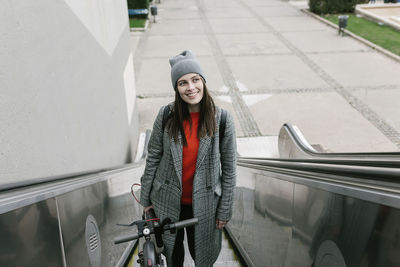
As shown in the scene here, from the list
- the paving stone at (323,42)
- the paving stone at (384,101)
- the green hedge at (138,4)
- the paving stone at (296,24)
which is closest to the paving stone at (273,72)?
the paving stone at (384,101)

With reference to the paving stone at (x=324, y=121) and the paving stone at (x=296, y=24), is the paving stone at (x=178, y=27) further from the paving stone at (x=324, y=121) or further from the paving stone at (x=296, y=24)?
the paving stone at (x=324, y=121)

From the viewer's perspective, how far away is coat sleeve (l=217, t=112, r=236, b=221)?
2.46 meters

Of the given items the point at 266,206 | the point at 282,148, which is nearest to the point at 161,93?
the point at 282,148

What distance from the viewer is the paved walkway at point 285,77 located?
26.8 ft

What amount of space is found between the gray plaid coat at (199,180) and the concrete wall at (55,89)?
0.85m

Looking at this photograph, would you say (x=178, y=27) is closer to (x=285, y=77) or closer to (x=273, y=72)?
(x=273, y=72)

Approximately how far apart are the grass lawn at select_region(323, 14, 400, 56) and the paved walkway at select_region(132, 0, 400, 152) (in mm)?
701

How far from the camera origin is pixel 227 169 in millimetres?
2529

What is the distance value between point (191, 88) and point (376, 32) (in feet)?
51.0

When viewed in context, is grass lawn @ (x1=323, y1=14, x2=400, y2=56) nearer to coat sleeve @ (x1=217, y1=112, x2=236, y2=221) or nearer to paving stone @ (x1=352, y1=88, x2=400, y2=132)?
paving stone @ (x1=352, y1=88, x2=400, y2=132)

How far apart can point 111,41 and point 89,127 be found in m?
2.17

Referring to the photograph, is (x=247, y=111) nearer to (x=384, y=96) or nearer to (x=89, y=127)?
(x=384, y=96)

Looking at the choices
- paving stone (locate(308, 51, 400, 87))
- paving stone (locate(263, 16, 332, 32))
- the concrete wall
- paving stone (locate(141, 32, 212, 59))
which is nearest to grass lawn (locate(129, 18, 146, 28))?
paving stone (locate(141, 32, 212, 59))

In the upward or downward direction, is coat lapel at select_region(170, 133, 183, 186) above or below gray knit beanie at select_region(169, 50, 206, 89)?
below
